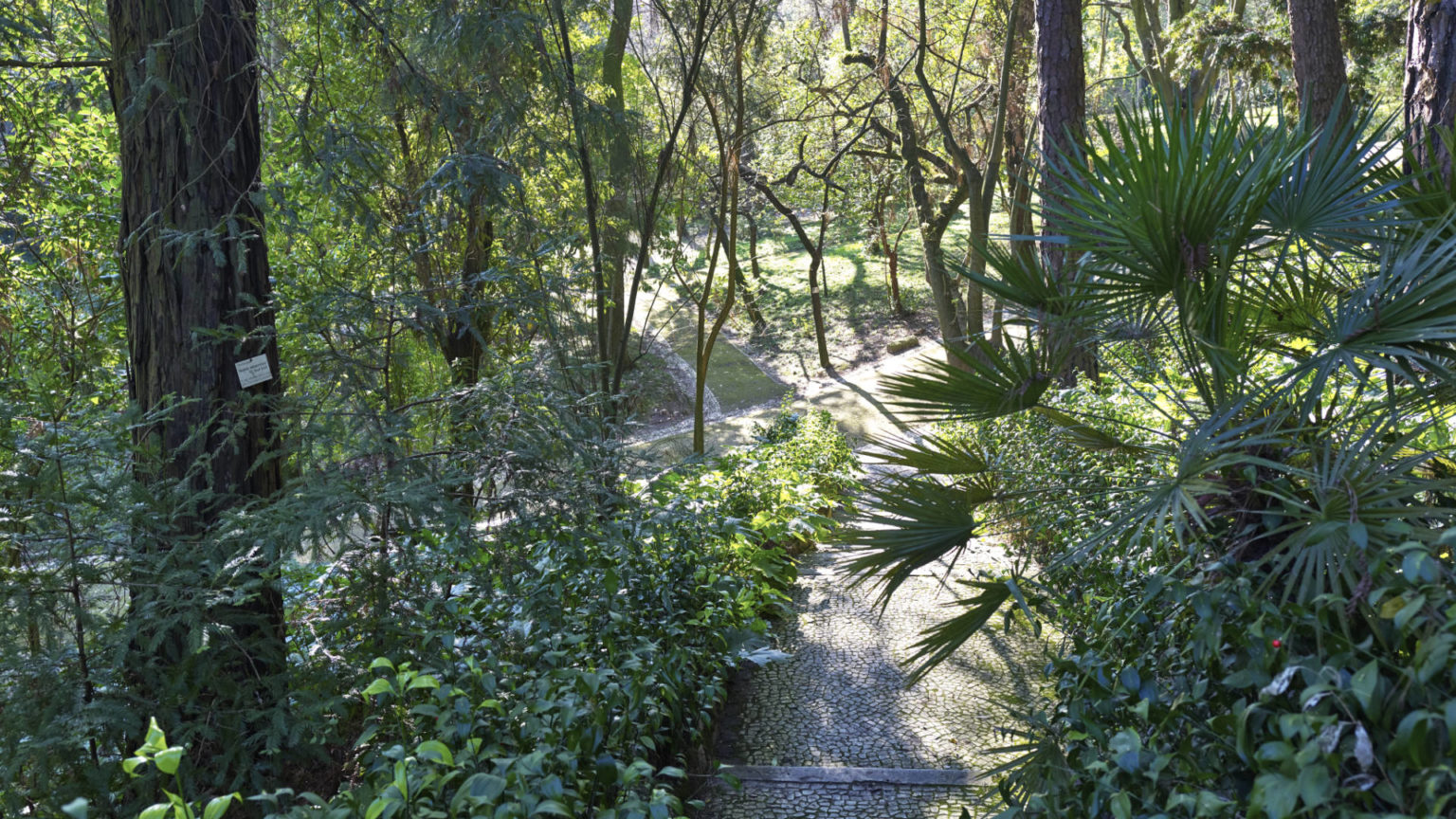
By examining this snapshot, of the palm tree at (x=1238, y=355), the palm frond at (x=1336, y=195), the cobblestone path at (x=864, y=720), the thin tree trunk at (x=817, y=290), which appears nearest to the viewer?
the palm tree at (x=1238, y=355)

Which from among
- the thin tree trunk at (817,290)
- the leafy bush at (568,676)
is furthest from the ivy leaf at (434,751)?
the thin tree trunk at (817,290)

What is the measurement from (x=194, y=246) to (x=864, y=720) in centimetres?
305

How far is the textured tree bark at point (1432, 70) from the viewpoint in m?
3.74

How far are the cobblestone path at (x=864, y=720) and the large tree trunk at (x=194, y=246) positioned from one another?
5.88 ft

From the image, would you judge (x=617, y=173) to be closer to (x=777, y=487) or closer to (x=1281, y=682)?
(x=777, y=487)

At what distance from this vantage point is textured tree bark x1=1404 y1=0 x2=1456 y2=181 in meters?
3.74

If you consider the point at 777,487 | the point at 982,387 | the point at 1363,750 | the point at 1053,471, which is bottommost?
the point at 777,487

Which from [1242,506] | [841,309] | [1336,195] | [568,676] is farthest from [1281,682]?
[841,309]

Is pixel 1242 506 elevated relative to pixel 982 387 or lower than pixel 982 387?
lower

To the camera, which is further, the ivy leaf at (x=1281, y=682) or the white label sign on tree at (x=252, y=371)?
the white label sign on tree at (x=252, y=371)

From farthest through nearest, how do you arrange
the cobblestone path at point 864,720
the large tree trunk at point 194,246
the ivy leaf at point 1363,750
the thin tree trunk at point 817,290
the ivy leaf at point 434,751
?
the thin tree trunk at point 817,290
the large tree trunk at point 194,246
the cobblestone path at point 864,720
the ivy leaf at point 434,751
the ivy leaf at point 1363,750

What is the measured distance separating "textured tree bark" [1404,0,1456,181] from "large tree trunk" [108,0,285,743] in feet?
14.8

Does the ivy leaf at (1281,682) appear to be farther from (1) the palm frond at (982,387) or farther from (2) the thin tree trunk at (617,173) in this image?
(2) the thin tree trunk at (617,173)

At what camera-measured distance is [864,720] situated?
12.4ft
